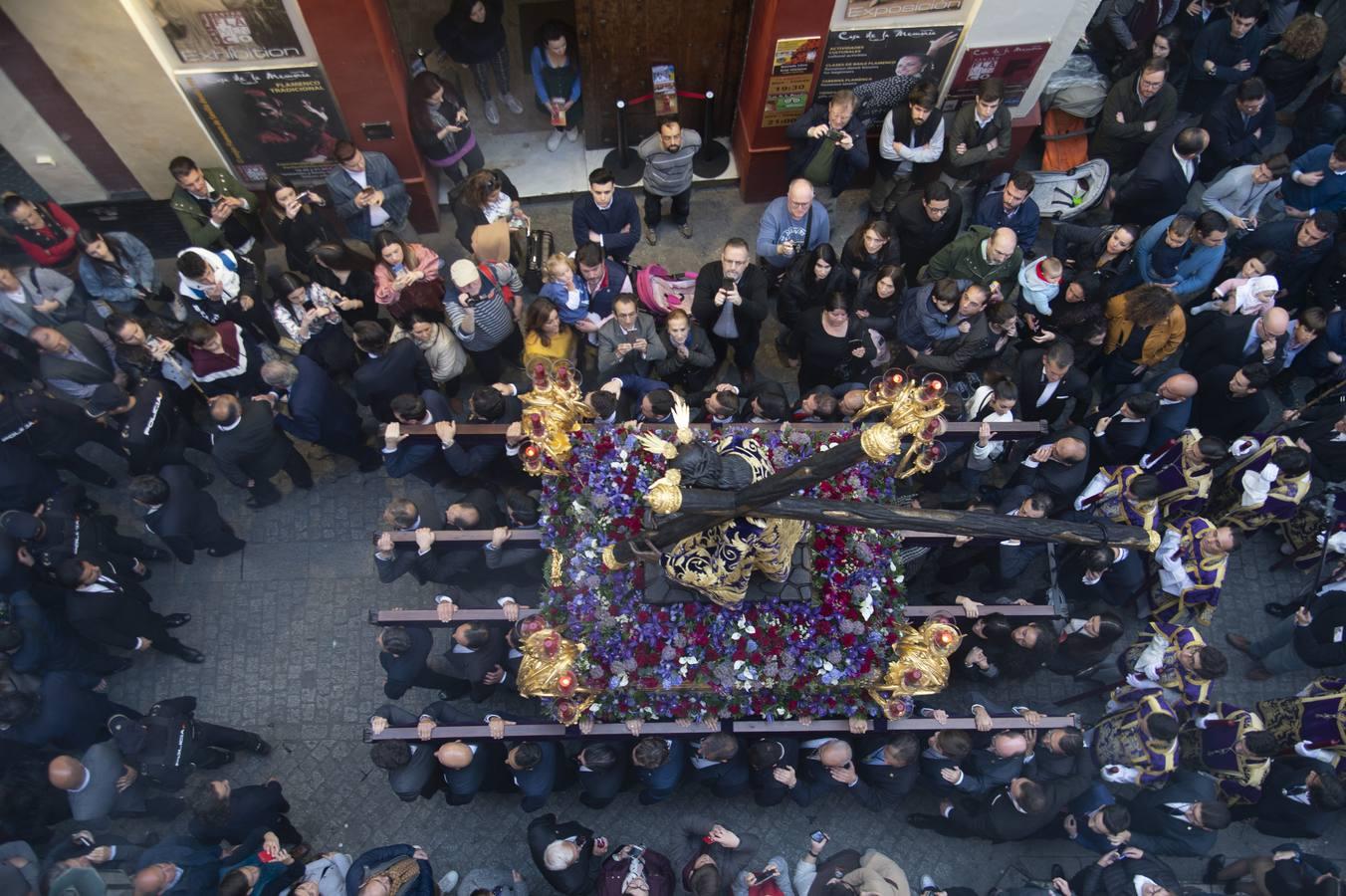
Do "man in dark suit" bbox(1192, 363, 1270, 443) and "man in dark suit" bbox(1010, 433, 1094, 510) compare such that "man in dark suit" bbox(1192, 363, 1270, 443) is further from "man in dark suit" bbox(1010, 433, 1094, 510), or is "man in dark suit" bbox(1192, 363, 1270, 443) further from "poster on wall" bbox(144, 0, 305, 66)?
"poster on wall" bbox(144, 0, 305, 66)

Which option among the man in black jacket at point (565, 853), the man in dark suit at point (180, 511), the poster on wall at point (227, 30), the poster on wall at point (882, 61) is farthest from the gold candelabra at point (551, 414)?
the poster on wall at point (882, 61)

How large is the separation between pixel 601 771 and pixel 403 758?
1484 millimetres

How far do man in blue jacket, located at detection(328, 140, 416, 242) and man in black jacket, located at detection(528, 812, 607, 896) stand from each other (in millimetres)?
5867

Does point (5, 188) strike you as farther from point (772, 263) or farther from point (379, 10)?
point (772, 263)

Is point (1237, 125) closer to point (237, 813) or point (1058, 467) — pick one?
point (1058, 467)

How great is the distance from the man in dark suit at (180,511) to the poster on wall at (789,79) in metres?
6.94

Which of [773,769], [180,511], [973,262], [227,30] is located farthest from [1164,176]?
[180,511]

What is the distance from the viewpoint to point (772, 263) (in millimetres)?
8586

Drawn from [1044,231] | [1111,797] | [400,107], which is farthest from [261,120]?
[1111,797]

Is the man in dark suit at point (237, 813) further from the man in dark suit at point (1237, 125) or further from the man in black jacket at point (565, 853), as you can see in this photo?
the man in dark suit at point (1237, 125)

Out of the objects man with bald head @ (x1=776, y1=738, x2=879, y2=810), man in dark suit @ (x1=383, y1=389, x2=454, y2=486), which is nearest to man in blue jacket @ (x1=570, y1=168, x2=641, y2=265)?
man in dark suit @ (x1=383, y1=389, x2=454, y2=486)

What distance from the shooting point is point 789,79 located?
8.99 metres

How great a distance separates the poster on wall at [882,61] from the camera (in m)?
8.71

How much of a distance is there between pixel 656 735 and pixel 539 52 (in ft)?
24.3
